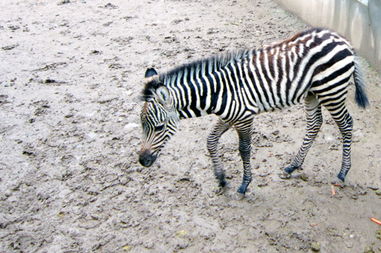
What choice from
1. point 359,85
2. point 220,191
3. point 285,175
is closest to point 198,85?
point 220,191

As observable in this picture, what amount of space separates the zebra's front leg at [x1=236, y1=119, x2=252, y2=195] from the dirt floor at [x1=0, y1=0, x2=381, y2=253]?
0.46 feet

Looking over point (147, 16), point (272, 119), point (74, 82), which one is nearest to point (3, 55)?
point (74, 82)

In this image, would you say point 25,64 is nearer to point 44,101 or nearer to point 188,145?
point 44,101

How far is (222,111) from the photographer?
4.23 m

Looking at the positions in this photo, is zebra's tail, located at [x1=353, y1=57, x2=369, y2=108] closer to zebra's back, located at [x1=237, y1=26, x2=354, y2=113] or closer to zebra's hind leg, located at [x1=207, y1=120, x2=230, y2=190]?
zebra's back, located at [x1=237, y1=26, x2=354, y2=113]

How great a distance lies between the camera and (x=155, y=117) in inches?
159

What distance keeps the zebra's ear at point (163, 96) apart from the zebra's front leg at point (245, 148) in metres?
0.77

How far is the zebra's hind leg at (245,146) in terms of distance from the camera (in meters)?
4.33

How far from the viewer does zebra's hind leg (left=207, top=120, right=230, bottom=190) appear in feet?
15.2

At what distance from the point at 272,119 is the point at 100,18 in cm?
507

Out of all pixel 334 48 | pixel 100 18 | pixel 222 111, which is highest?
pixel 334 48

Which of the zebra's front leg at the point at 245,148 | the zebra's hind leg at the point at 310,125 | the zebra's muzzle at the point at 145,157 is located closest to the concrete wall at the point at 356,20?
the zebra's hind leg at the point at 310,125

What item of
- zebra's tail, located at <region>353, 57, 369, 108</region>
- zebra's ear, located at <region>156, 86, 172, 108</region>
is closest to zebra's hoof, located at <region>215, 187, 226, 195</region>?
zebra's ear, located at <region>156, 86, 172, 108</region>

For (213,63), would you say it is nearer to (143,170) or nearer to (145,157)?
(145,157)
